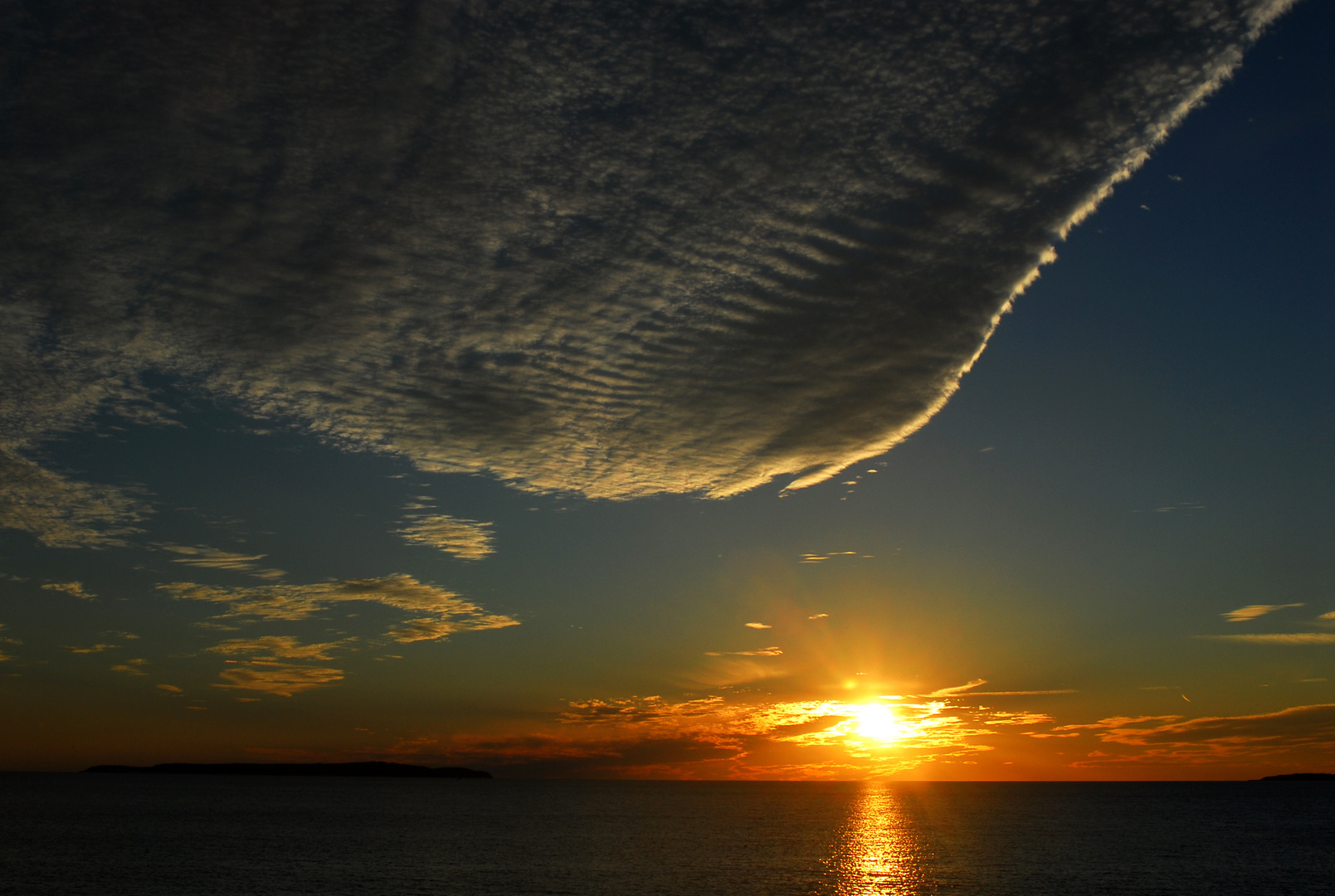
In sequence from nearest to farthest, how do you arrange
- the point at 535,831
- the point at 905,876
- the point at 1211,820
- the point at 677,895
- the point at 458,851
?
the point at 677,895
the point at 905,876
the point at 458,851
the point at 535,831
the point at 1211,820

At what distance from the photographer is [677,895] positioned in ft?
229

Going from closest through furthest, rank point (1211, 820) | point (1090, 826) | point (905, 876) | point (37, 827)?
point (905, 876)
point (37, 827)
point (1090, 826)
point (1211, 820)

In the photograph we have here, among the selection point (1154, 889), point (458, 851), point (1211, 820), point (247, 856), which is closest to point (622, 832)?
point (458, 851)

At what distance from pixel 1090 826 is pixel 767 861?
299 feet

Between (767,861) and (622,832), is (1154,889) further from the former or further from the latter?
(622,832)

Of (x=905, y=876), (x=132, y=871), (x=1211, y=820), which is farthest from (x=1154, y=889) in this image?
(x=1211, y=820)

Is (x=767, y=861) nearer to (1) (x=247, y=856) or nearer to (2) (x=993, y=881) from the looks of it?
(2) (x=993, y=881)

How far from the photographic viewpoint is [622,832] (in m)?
134

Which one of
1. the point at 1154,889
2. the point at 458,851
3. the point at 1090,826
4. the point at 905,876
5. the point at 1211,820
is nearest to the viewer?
the point at 1154,889

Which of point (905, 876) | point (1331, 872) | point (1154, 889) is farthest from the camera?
point (1331, 872)

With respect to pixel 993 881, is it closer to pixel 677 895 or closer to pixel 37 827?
pixel 677 895

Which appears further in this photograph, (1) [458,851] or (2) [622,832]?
(2) [622,832]

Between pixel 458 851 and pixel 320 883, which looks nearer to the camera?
pixel 320 883

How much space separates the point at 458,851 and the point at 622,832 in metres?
40.2
